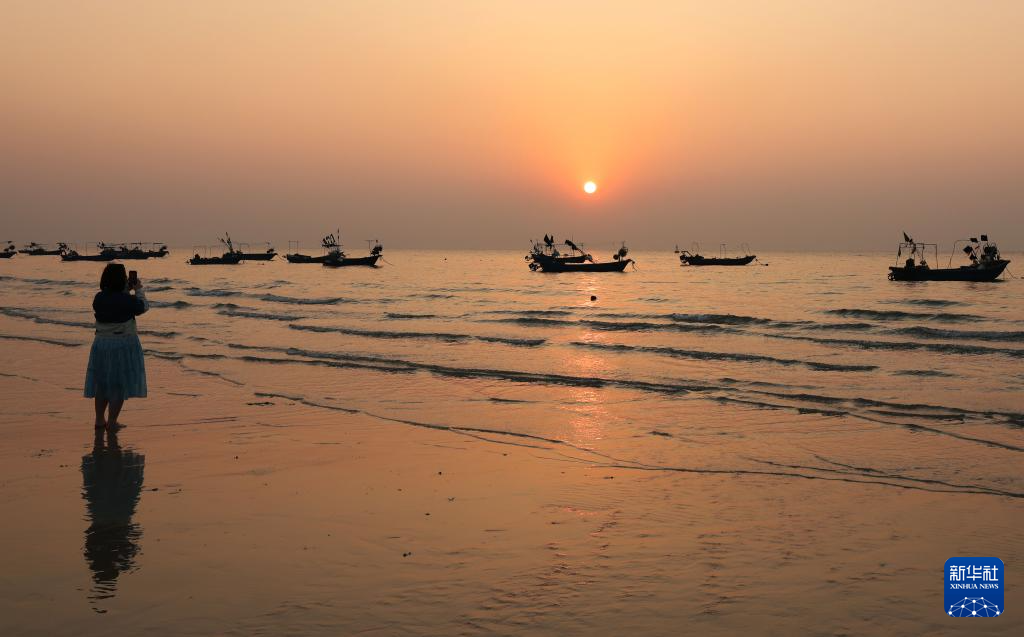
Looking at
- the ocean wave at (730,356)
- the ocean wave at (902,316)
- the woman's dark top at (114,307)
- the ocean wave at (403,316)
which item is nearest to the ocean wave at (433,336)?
the ocean wave at (730,356)

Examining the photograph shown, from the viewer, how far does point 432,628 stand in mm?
5086

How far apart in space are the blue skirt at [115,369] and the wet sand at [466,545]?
A: 0.67 meters

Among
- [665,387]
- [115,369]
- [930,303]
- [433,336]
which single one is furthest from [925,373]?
[930,303]

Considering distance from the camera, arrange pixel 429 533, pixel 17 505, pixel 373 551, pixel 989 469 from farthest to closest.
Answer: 1. pixel 989 469
2. pixel 17 505
3. pixel 429 533
4. pixel 373 551

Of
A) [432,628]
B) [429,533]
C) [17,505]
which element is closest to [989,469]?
[429,533]

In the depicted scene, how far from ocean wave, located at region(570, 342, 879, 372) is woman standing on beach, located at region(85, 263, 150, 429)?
1568 cm

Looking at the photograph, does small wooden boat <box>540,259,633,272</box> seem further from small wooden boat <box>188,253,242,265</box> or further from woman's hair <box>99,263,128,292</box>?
woman's hair <box>99,263,128,292</box>

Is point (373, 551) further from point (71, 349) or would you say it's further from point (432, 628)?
point (71, 349)

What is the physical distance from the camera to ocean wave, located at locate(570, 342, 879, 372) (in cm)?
2138

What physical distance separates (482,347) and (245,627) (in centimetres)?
2133

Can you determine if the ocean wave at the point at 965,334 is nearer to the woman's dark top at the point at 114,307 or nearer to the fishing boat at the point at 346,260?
the woman's dark top at the point at 114,307

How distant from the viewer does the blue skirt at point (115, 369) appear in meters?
10.9

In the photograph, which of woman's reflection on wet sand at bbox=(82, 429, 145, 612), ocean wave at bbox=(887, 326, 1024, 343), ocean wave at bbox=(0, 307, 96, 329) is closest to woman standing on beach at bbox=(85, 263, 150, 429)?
woman's reflection on wet sand at bbox=(82, 429, 145, 612)

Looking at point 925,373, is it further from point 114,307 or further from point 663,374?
point 114,307
